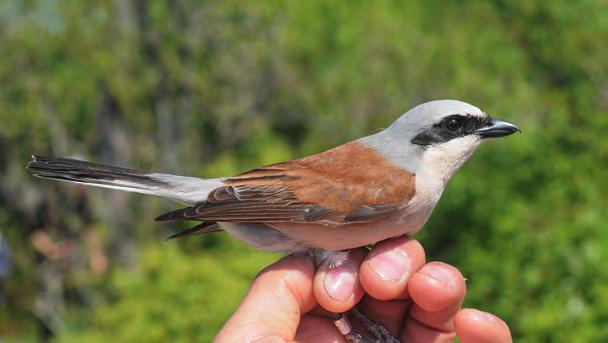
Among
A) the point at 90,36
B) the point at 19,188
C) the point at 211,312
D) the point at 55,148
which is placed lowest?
the point at 211,312

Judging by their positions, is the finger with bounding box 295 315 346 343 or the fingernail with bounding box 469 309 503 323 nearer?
the fingernail with bounding box 469 309 503 323

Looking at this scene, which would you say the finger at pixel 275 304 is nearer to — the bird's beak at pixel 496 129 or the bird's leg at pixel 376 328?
the bird's leg at pixel 376 328

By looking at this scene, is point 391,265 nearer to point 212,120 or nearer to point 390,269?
point 390,269

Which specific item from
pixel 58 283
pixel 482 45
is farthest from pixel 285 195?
pixel 482 45

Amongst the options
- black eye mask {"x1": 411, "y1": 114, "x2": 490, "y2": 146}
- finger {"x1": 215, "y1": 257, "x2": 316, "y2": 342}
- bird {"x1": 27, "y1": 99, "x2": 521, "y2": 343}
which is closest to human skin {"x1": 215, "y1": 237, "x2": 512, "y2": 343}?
finger {"x1": 215, "y1": 257, "x2": 316, "y2": 342}

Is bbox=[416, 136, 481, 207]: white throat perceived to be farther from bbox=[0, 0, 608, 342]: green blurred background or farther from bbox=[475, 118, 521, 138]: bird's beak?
bbox=[0, 0, 608, 342]: green blurred background

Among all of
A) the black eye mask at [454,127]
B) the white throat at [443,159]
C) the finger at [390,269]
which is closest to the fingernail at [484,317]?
the finger at [390,269]

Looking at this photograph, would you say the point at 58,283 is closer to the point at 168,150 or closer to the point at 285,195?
the point at 168,150
